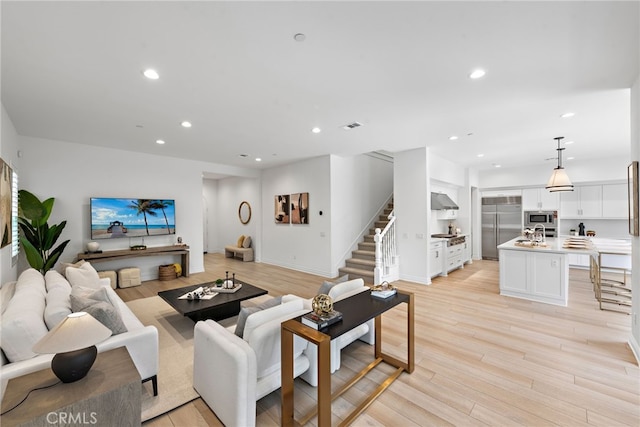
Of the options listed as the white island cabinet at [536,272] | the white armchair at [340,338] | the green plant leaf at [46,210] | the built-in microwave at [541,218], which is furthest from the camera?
the built-in microwave at [541,218]

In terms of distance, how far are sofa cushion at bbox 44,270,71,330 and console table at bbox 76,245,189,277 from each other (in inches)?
85.4

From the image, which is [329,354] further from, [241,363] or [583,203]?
[583,203]

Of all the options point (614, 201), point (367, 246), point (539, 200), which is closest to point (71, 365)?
point (367, 246)

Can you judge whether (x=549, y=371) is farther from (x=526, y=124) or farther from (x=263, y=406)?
(x=526, y=124)

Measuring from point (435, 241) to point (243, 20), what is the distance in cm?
566

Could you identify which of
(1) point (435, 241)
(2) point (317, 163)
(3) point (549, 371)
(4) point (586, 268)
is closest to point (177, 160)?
(2) point (317, 163)

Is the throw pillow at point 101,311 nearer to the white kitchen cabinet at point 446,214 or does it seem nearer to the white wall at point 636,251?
the white wall at point 636,251

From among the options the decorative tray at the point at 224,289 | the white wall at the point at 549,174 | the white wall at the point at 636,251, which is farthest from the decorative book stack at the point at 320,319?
the white wall at the point at 549,174

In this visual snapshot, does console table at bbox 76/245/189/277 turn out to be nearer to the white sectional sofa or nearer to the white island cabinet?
the white sectional sofa

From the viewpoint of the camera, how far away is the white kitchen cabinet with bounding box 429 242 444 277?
5.93m

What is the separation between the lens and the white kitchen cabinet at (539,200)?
293 inches

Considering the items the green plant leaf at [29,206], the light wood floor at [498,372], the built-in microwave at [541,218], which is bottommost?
the light wood floor at [498,372]

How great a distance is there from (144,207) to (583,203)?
1090cm

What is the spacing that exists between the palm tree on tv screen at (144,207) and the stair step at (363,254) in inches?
187
